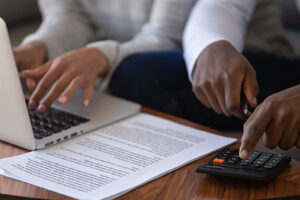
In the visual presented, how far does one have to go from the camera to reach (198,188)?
2.25 feet

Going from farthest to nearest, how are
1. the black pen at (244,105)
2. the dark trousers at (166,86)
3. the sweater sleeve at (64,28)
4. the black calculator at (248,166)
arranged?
the sweater sleeve at (64,28) < the dark trousers at (166,86) < the black pen at (244,105) < the black calculator at (248,166)

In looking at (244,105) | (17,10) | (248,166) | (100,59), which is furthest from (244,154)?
(17,10)

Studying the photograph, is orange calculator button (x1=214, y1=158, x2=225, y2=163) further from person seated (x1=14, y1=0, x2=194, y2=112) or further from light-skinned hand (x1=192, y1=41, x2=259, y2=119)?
person seated (x1=14, y1=0, x2=194, y2=112)

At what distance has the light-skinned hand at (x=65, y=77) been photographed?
96 centimetres

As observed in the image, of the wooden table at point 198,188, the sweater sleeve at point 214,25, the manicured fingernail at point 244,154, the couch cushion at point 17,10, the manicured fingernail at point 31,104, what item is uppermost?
the sweater sleeve at point 214,25

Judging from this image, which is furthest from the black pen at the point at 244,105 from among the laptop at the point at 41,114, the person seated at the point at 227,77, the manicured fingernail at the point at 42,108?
the manicured fingernail at the point at 42,108

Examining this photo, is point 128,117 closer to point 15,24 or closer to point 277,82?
point 277,82

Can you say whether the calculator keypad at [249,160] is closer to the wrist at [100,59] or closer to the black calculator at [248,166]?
the black calculator at [248,166]

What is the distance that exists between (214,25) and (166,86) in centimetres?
15

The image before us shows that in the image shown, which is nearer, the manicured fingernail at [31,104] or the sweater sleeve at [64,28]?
the manicured fingernail at [31,104]

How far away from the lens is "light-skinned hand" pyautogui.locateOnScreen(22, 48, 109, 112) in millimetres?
957

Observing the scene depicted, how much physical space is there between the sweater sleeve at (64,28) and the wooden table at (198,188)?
60cm

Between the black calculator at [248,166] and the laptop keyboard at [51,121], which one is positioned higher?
the black calculator at [248,166]

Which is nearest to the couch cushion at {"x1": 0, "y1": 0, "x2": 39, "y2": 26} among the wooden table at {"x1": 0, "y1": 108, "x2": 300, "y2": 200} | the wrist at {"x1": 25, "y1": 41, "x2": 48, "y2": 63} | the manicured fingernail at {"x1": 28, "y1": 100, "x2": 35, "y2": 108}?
the wrist at {"x1": 25, "y1": 41, "x2": 48, "y2": 63}
